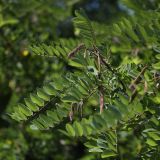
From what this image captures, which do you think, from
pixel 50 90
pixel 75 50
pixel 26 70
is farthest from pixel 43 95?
pixel 26 70

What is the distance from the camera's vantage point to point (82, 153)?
3256 millimetres

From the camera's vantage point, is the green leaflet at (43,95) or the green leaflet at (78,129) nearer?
the green leaflet at (78,129)

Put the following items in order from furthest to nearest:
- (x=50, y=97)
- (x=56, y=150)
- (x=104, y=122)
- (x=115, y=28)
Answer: (x=56, y=150) → (x=115, y=28) → (x=50, y=97) → (x=104, y=122)

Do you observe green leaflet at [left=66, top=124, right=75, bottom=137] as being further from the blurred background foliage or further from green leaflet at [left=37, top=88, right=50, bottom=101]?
the blurred background foliage

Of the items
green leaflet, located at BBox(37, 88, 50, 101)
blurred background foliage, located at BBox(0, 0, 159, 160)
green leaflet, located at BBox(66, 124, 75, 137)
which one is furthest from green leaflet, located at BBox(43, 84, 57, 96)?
blurred background foliage, located at BBox(0, 0, 159, 160)

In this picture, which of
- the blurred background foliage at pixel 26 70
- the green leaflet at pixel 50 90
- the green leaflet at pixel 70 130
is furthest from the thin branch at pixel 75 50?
the blurred background foliage at pixel 26 70

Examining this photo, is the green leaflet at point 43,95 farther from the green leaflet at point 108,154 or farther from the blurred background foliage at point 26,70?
the blurred background foliage at point 26,70

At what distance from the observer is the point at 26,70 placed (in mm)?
2979

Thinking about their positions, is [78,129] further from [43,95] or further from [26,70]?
[26,70]

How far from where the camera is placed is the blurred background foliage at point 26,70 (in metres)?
2.65

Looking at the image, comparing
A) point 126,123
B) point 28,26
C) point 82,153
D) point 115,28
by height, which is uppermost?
point 28,26

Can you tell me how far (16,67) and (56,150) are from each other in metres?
0.58

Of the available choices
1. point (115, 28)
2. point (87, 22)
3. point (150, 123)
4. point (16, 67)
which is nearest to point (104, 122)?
point (150, 123)

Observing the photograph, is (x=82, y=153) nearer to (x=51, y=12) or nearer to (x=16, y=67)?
(x=16, y=67)
